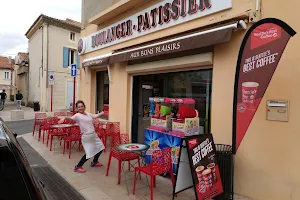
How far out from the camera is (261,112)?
3.69 meters

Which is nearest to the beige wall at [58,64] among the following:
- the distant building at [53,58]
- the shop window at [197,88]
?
the distant building at [53,58]

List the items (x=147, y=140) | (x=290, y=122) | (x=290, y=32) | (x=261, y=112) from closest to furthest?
(x=290, y=32) → (x=290, y=122) → (x=261, y=112) → (x=147, y=140)

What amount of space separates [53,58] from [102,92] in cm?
1233

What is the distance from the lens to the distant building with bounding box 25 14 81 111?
1853 cm

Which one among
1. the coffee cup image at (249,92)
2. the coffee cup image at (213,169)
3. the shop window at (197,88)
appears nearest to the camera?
the coffee cup image at (249,92)

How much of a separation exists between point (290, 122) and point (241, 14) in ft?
6.42

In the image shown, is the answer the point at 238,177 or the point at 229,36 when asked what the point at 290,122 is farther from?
the point at 229,36

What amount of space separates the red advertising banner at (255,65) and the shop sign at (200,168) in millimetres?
458

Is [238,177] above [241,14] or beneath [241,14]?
beneath

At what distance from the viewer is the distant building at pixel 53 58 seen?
1853cm

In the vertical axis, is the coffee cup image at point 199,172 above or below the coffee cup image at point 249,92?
below

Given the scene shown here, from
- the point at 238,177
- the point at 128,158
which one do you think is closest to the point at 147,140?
the point at 128,158

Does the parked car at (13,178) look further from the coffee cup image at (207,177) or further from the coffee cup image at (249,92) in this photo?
the coffee cup image at (249,92)

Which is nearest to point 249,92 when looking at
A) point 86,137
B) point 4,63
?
point 86,137
